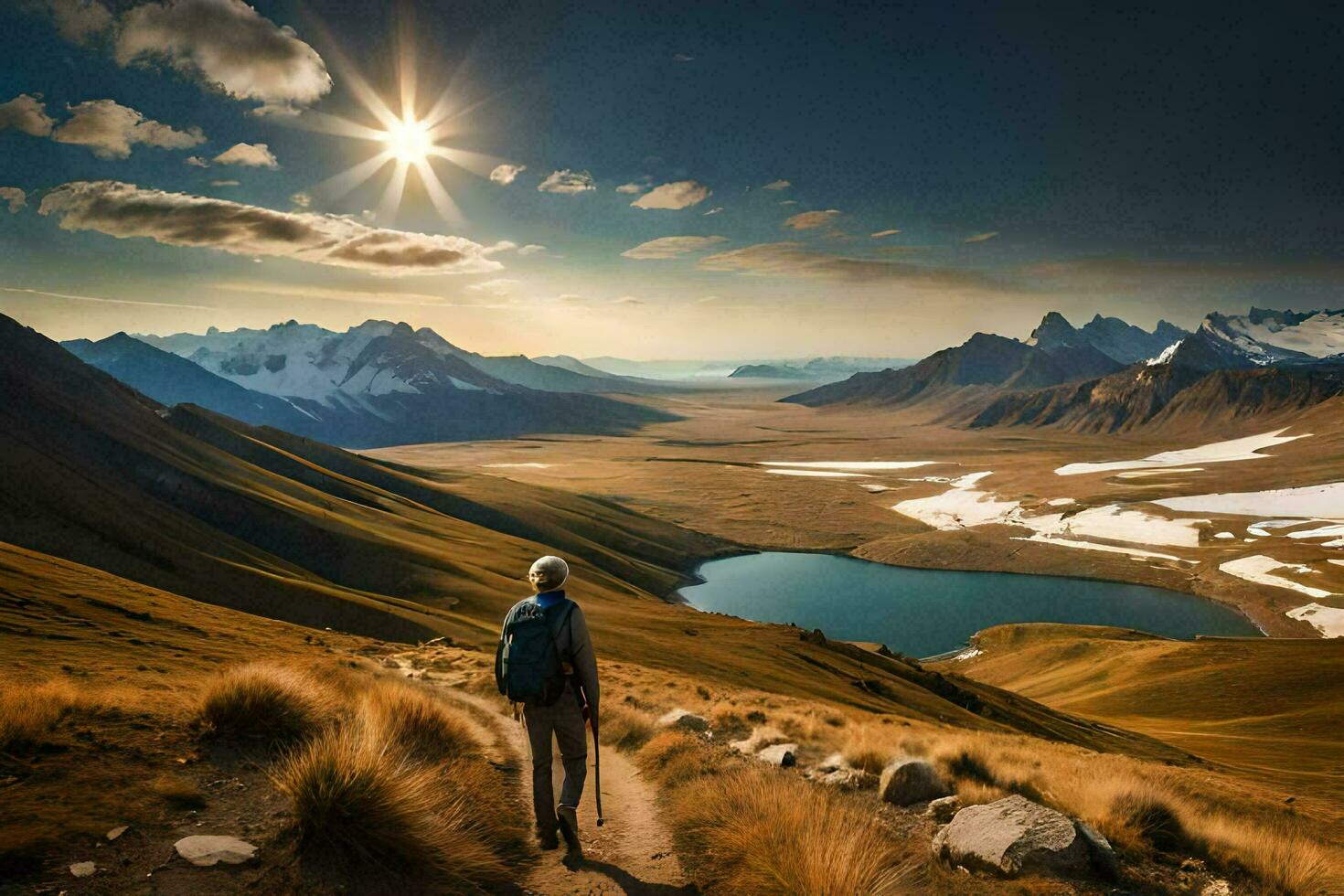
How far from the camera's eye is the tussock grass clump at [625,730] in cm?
1392

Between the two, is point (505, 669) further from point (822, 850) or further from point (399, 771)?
point (822, 850)

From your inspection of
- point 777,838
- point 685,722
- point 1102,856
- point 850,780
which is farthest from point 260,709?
point 1102,856

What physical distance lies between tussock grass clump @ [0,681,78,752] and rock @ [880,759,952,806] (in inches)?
437

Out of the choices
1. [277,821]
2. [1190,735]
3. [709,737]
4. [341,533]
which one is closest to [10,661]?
[277,821]

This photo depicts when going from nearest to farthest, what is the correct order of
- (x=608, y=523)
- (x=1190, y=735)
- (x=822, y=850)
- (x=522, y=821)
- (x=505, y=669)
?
(x=822, y=850) < (x=505, y=669) < (x=522, y=821) < (x=1190, y=735) < (x=608, y=523)

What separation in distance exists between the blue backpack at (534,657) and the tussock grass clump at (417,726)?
7.20ft

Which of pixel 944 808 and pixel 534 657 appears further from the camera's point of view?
pixel 944 808

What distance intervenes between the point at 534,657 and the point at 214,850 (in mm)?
3227

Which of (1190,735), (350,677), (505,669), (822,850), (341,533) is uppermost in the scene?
(505,669)

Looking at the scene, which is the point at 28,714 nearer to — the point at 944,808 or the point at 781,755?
the point at 781,755

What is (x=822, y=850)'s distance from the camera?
637 centimetres

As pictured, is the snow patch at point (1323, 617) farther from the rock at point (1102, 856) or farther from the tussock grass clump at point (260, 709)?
the tussock grass clump at point (260, 709)

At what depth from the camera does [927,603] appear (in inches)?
5039

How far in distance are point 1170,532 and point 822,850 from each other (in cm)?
21451
